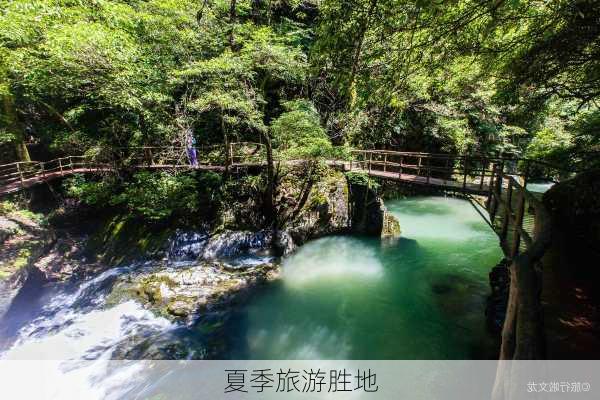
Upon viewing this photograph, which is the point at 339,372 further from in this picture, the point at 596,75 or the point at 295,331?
the point at 596,75

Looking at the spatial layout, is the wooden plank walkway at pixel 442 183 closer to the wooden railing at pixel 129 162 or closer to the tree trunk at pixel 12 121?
the wooden railing at pixel 129 162

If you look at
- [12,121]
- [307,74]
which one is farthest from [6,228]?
[307,74]

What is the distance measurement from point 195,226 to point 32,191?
8691 millimetres

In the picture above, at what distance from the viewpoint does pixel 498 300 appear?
22.0 ft

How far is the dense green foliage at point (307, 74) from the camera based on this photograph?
421 centimetres

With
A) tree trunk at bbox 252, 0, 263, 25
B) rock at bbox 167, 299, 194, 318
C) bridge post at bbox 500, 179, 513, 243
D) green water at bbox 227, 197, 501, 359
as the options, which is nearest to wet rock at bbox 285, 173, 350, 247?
green water at bbox 227, 197, 501, 359

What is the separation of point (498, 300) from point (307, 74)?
6.31 m

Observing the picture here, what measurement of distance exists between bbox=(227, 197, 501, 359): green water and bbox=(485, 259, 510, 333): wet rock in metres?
0.32

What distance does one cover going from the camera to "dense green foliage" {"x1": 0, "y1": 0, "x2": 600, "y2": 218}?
4.21 metres

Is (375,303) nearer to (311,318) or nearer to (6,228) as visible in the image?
(311,318)

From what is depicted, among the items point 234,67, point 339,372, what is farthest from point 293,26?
point 339,372

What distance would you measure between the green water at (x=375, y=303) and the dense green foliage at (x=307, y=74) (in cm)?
396

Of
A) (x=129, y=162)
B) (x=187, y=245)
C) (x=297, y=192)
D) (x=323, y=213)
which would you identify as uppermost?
(x=129, y=162)

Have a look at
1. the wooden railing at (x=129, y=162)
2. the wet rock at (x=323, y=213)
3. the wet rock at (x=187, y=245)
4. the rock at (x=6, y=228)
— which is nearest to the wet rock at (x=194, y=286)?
the wet rock at (x=187, y=245)
